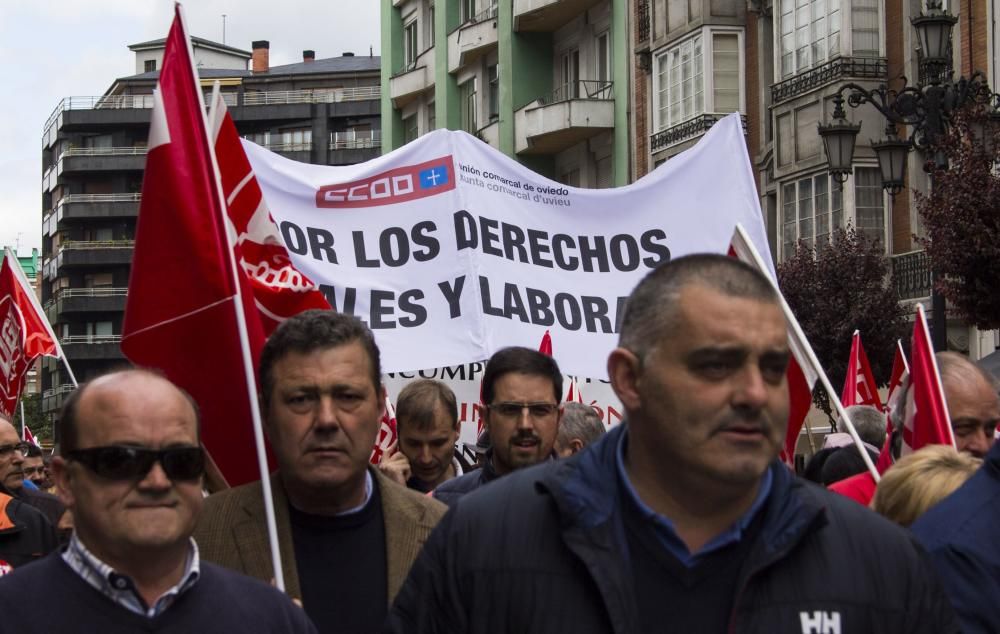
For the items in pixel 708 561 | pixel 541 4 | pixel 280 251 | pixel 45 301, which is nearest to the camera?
pixel 708 561

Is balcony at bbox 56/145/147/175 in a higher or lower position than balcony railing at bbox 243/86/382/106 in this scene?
lower

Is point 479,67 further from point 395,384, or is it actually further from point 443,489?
point 443,489

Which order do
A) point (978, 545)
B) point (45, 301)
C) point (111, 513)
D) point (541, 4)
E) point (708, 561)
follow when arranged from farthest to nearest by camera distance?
point (45, 301) < point (541, 4) < point (978, 545) < point (111, 513) < point (708, 561)

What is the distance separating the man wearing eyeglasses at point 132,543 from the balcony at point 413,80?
42.6 metres

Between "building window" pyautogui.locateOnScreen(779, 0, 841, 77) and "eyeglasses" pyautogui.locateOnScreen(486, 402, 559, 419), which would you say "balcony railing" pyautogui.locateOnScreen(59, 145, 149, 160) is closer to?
"building window" pyautogui.locateOnScreen(779, 0, 841, 77)

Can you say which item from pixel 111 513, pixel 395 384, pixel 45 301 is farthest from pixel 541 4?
pixel 45 301

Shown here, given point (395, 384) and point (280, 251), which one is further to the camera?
point (395, 384)

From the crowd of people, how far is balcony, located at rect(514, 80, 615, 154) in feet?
110

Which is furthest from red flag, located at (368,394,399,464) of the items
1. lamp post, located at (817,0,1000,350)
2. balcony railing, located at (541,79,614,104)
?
balcony railing, located at (541,79,614,104)

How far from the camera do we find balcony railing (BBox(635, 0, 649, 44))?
119 feet

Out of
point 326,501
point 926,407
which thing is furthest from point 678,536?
point 926,407

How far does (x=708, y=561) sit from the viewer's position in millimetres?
3137

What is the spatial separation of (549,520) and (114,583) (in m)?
0.91

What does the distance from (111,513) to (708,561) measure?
3.96ft
